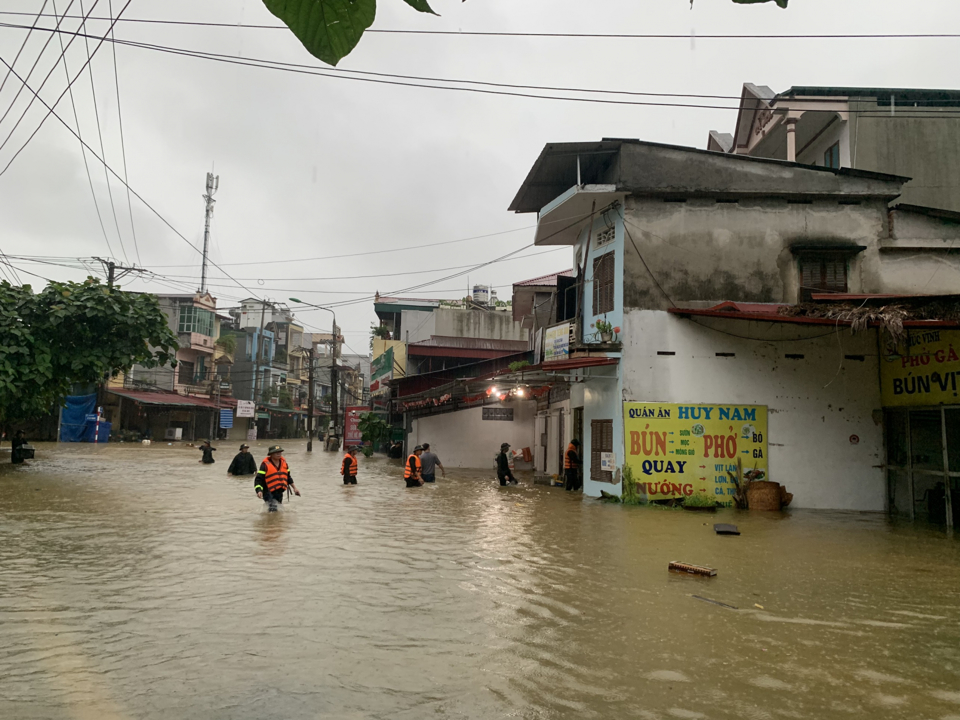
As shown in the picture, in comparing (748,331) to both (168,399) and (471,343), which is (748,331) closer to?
(471,343)

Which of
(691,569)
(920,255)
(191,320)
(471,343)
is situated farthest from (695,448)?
(191,320)

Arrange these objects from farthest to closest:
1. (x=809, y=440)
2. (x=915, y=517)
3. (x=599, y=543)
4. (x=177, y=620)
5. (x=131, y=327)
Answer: (x=131, y=327) < (x=809, y=440) < (x=915, y=517) < (x=599, y=543) < (x=177, y=620)

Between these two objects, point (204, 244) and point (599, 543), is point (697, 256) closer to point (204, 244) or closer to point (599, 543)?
point (599, 543)

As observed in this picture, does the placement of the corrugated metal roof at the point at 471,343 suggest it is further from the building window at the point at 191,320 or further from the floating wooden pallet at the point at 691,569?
the floating wooden pallet at the point at 691,569

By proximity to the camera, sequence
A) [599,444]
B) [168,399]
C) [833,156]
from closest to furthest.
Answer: [599,444] < [833,156] < [168,399]

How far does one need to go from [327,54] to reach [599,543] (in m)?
10.9

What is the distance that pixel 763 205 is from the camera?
1761 cm

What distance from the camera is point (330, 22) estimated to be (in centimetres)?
145

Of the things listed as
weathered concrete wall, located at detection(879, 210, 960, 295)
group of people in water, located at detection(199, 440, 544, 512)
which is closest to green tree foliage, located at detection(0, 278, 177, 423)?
group of people in water, located at detection(199, 440, 544, 512)

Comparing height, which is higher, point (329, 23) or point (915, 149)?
point (915, 149)

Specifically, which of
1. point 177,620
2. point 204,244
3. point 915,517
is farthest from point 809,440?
point 204,244

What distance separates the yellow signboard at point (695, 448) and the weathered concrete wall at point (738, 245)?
9.03ft

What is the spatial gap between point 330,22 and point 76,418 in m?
49.5

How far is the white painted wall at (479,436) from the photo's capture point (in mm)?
32562
